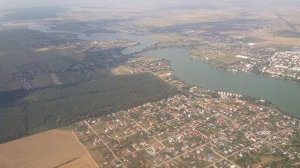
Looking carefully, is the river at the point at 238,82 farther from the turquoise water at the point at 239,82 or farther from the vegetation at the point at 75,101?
the vegetation at the point at 75,101

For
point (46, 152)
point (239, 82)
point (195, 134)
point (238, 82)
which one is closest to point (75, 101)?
point (46, 152)

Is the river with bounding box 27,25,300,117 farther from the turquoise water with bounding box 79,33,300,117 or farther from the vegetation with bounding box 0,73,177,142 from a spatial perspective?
the vegetation with bounding box 0,73,177,142

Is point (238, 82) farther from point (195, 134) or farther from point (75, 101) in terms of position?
point (75, 101)

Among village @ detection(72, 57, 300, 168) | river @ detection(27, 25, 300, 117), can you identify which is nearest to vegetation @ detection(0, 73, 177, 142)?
village @ detection(72, 57, 300, 168)

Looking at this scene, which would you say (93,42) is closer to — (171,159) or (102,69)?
(102,69)

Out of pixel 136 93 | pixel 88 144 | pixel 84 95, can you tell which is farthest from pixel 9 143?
pixel 136 93

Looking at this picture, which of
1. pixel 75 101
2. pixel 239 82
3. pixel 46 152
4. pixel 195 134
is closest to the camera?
pixel 46 152
